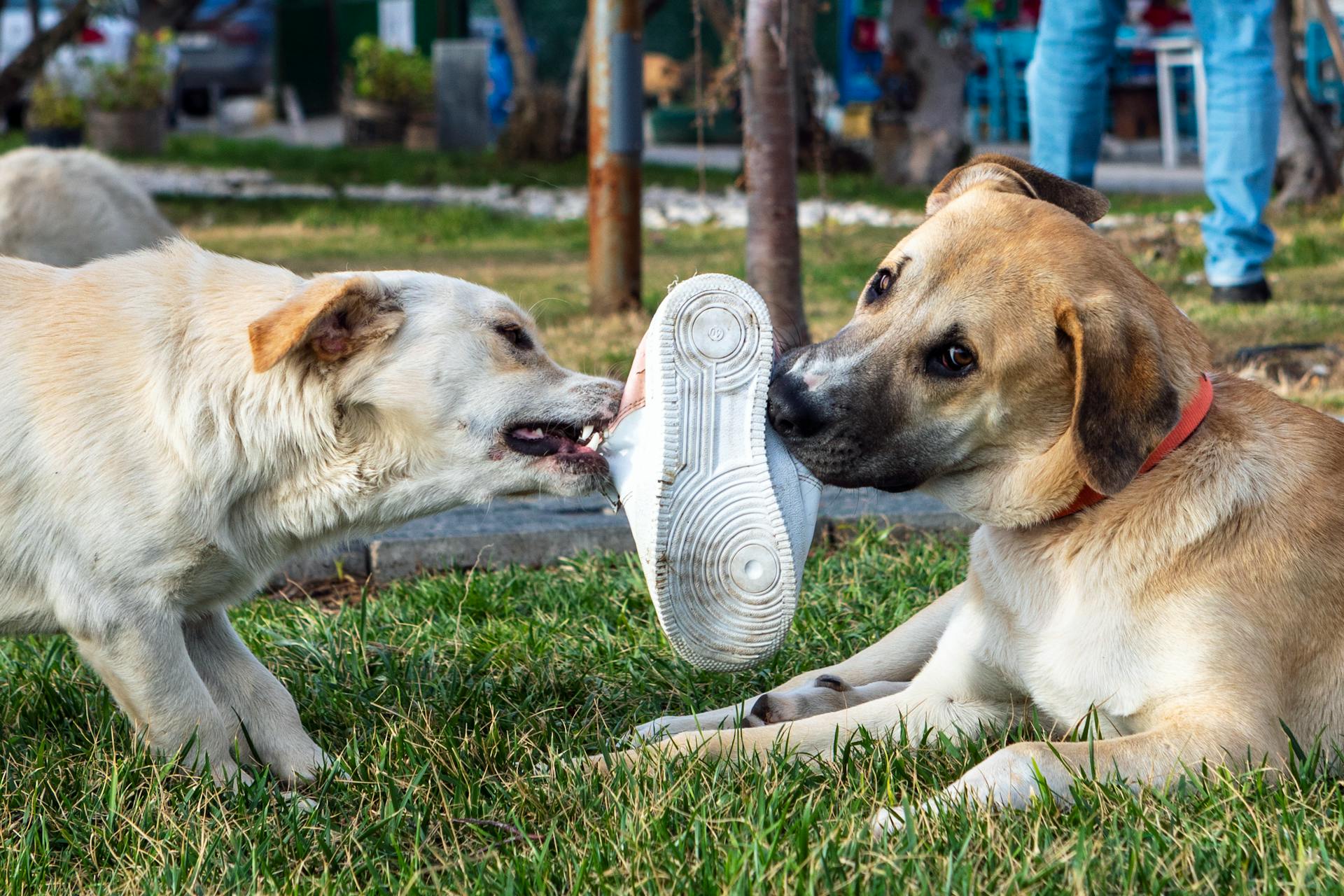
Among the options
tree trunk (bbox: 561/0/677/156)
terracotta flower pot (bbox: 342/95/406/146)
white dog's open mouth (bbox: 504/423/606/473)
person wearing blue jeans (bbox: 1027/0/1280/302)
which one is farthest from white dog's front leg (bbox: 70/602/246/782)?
terracotta flower pot (bbox: 342/95/406/146)

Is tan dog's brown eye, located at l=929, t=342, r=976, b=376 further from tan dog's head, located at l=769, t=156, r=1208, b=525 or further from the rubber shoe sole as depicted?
the rubber shoe sole

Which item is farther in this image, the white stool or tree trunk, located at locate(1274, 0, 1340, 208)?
the white stool

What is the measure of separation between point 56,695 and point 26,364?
0.79 meters

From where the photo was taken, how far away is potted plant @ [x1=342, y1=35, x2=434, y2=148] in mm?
20016

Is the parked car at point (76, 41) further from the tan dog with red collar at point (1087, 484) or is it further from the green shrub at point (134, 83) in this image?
the tan dog with red collar at point (1087, 484)

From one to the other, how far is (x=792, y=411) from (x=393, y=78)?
1831cm

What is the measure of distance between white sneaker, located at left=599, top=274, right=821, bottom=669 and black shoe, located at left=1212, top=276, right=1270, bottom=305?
511 centimetres

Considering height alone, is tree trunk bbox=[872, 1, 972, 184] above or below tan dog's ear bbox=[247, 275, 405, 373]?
above

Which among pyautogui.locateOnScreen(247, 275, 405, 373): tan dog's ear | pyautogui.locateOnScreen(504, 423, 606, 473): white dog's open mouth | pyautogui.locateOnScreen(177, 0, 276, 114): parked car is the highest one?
pyautogui.locateOnScreen(177, 0, 276, 114): parked car

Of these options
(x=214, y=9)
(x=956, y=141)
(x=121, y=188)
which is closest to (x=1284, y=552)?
(x=121, y=188)

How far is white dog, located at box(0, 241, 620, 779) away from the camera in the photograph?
9.32 ft

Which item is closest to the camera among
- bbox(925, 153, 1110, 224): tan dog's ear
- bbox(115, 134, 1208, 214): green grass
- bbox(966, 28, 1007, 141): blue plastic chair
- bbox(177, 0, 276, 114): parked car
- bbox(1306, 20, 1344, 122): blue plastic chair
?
bbox(925, 153, 1110, 224): tan dog's ear

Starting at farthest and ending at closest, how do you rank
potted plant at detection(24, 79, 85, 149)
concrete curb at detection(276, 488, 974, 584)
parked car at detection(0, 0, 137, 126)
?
1. parked car at detection(0, 0, 137, 126)
2. potted plant at detection(24, 79, 85, 149)
3. concrete curb at detection(276, 488, 974, 584)

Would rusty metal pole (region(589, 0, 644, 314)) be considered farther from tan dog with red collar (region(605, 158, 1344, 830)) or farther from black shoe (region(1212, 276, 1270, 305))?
tan dog with red collar (region(605, 158, 1344, 830))
